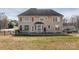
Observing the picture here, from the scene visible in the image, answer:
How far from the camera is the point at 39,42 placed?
51.1 feet

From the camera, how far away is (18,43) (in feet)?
51.1

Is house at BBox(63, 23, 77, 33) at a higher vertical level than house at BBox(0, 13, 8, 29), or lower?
lower

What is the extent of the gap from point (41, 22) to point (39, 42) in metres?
0.30

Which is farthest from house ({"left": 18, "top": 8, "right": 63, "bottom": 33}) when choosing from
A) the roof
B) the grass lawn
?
the grass lawn

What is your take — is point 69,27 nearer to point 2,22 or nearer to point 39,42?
point 39,42

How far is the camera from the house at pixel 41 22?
51.1 feet

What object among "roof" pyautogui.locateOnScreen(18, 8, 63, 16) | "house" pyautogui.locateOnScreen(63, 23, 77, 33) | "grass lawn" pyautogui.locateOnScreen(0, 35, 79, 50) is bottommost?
"grass lawn" pyautogui.locateOnScreen(0, 35, 79, 50)

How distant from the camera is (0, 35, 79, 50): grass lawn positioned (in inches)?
612

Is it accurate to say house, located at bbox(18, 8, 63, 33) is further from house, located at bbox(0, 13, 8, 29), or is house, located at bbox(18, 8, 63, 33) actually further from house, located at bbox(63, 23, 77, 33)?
house, located at bbox(0, 13, 8, 29)

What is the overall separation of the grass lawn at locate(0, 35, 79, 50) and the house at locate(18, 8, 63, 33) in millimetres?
120

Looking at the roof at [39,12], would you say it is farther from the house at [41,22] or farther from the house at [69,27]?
the house at [69,27]

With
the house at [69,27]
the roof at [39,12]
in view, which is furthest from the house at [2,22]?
the house at [69,27]
